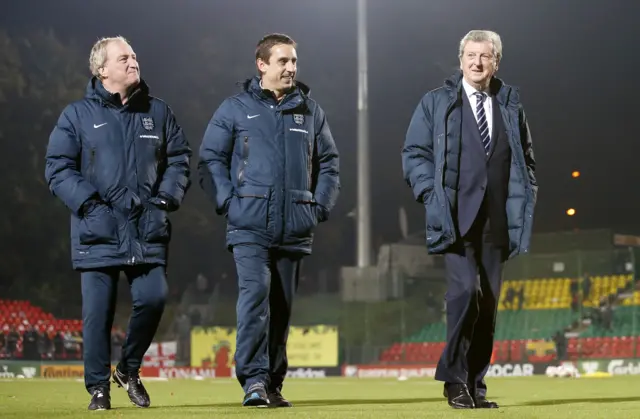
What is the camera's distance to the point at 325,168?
7.10 meters

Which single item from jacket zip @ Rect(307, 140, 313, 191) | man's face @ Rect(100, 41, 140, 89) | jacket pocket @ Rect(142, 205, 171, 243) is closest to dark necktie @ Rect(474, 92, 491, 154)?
jacket zip @ Rect(307, 140, 313, 191)

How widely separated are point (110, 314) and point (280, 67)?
165 centimetres

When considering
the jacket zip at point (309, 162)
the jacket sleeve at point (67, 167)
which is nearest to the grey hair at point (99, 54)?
the jacket sleeve at point (67, 167)

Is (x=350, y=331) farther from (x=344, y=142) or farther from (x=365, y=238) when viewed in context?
(x=344, y=142)

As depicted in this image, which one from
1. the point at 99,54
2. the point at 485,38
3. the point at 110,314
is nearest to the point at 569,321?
the point at 485,38

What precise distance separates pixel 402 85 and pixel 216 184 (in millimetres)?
30491

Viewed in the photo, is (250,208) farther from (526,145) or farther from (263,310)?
(526,145)

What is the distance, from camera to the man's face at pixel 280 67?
6828mm

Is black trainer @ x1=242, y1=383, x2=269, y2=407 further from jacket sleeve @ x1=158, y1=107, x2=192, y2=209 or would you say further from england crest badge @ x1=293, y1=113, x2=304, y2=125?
england crest badge @ x1=293, y1=113, x2=304, y2=125

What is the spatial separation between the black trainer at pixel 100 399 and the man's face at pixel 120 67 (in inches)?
65.8

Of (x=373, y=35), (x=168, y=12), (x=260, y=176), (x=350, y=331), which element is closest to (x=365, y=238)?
(x=350, y=331)

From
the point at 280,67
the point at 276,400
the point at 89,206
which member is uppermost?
the point at 280,67

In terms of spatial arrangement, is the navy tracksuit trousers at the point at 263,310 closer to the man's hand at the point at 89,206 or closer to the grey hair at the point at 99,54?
the man's hand at the point at 89,206

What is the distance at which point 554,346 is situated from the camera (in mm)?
23062
